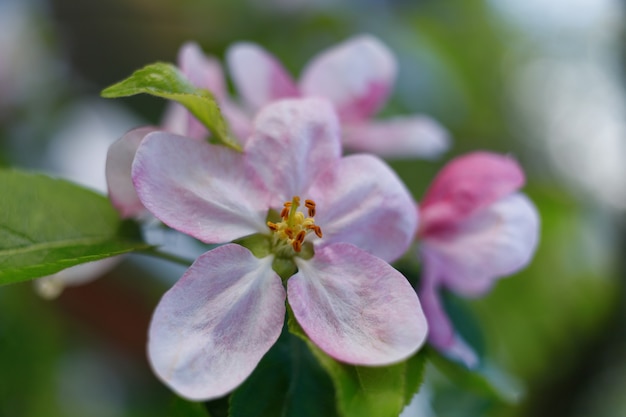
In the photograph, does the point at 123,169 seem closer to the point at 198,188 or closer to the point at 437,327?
the point at 198,188

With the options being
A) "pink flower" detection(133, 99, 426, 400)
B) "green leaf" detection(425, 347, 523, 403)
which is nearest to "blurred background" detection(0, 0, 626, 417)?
"green leaf" detection(425, 347, 523, 403)

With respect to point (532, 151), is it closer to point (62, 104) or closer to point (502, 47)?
point (502, 47)

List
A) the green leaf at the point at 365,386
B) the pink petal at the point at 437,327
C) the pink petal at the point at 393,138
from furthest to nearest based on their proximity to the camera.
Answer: the pink petal at the point at 393,138 < the pink petal at the point at 437,327 < the green leaf at the point at 365,386

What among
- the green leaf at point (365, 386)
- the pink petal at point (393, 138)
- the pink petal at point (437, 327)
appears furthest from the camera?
the pink petal at point (393, 138)

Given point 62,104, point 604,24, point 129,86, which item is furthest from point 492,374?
point 604,24

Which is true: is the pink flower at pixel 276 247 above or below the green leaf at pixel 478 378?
above

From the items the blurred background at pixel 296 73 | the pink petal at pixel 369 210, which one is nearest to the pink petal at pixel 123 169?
the pink petal at pixel 369 210

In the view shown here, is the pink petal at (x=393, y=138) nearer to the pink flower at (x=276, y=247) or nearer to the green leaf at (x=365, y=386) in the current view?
the pink flower at (x=276, y=247)
